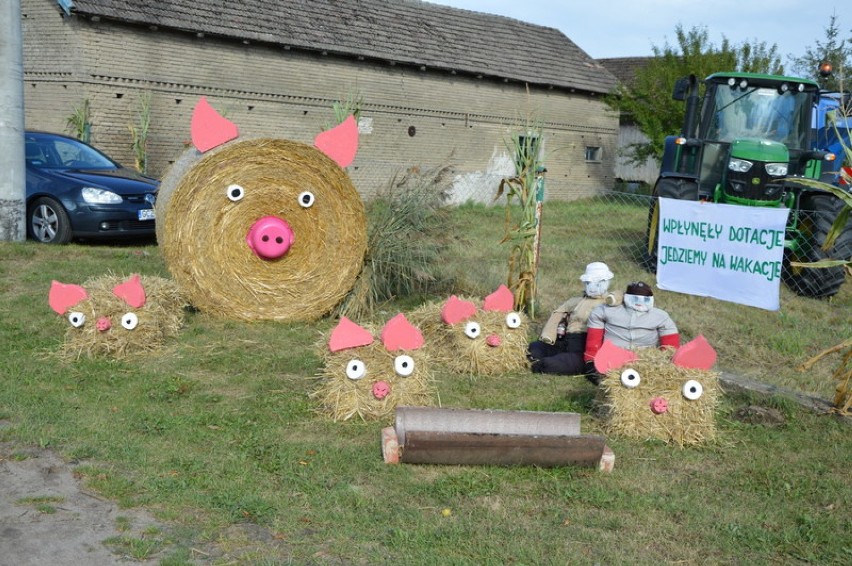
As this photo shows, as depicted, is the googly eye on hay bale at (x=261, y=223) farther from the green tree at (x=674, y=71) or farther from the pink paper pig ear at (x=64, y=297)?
the green tree at (x=674, y=71)

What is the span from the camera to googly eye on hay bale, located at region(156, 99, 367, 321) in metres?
8.27

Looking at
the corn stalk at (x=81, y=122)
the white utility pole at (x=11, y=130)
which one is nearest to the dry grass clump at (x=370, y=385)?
the white utility pole at (x=11, y=130)

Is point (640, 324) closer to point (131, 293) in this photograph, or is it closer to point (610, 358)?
point (610, 358)

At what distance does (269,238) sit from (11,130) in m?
5.22

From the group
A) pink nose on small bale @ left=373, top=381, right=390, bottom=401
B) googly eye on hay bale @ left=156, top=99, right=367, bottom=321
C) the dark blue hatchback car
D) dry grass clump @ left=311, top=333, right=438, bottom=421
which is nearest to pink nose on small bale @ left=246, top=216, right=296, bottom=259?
googly eye on hay bale @ left=156, top=99, right=367, bottom=321

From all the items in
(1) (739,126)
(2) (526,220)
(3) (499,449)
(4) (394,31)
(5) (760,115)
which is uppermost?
(4) (394,31)

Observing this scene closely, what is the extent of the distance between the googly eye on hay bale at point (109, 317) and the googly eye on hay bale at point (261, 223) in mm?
862

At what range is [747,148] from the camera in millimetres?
11703

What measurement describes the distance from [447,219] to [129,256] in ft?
13.9

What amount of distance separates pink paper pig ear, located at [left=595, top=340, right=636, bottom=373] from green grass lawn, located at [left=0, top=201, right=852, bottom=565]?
0.39 m

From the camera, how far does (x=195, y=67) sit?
1900cm

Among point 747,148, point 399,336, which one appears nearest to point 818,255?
point 747,148

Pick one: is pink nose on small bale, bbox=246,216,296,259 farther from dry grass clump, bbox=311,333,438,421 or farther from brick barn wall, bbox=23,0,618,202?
brick barn wall, bbox=23,0,618,202

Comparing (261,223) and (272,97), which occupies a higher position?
(272,97)
